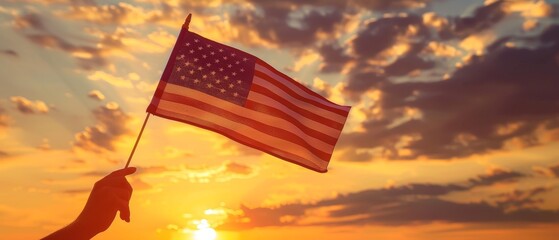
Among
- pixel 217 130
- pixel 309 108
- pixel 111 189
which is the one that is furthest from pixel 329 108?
pixel 111 189

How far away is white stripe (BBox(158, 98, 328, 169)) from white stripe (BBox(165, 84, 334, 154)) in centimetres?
26

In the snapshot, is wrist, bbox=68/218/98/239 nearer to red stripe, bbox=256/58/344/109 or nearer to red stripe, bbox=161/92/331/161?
red stripe, bbox=161/92/331/161

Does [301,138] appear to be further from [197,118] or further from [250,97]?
[197,118]

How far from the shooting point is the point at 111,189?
8156 mm

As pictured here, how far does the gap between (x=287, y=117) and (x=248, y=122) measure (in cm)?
102

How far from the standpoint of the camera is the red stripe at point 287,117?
1304cm

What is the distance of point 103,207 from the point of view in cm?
814

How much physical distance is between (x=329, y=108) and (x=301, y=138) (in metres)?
1.09

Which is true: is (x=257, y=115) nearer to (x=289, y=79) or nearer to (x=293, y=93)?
(x=293, y=93)

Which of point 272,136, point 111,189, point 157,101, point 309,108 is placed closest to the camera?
point 111,189

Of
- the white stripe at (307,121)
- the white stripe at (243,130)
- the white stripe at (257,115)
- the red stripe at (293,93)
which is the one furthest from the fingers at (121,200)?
the red stripe at (293,93)

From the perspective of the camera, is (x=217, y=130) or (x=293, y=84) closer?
(x=217, y=130)

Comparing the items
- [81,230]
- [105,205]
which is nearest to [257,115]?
[105,205]

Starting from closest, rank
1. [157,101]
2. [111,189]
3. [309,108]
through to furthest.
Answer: [111,189], [157,101], [309,108]
